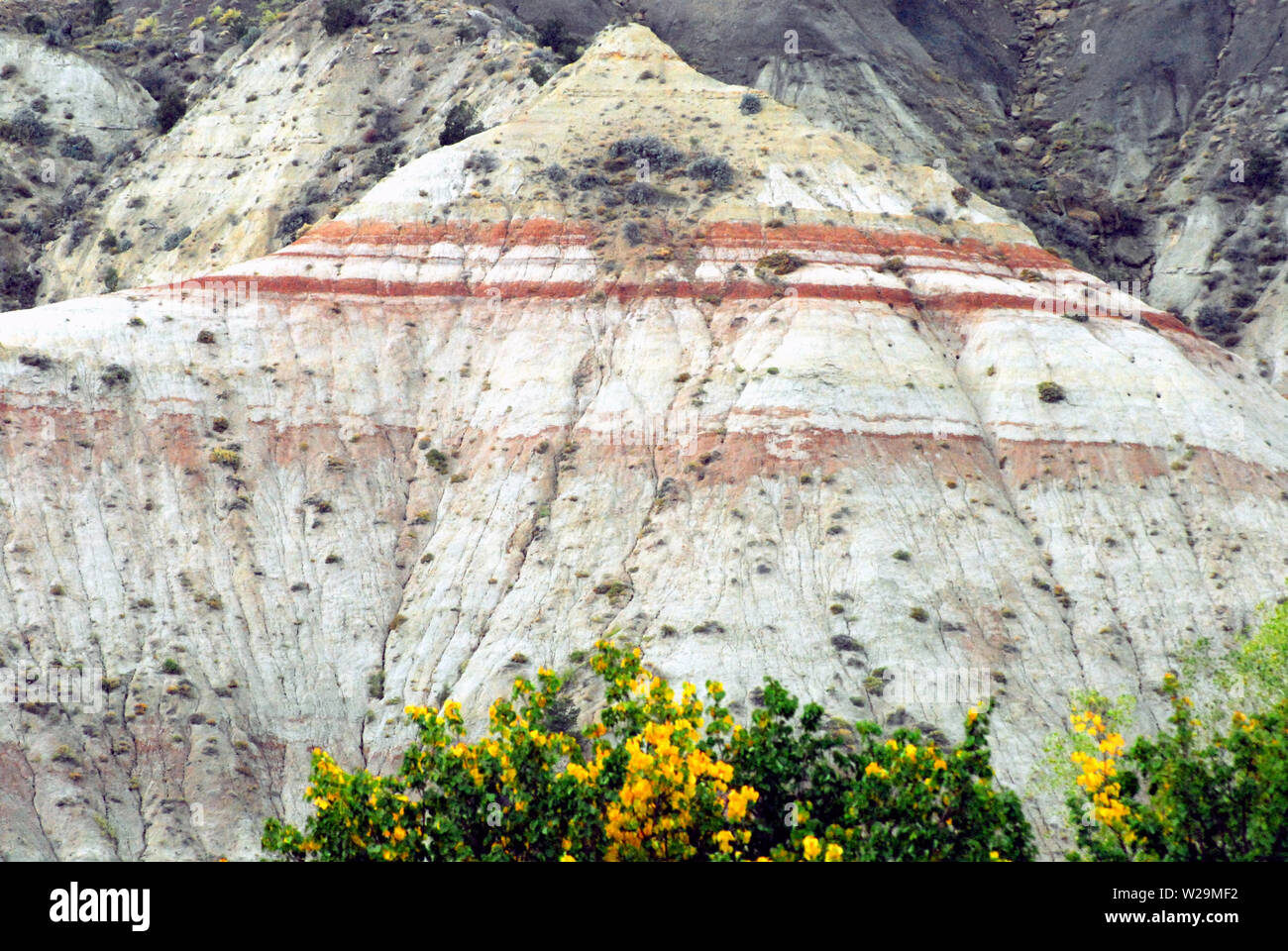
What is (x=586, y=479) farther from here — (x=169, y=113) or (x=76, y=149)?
(x=76, y=149)

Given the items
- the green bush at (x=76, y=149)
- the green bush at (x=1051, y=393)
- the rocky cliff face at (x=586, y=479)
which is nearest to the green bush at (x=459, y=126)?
the rocky cliff face at (x=586, y=479)

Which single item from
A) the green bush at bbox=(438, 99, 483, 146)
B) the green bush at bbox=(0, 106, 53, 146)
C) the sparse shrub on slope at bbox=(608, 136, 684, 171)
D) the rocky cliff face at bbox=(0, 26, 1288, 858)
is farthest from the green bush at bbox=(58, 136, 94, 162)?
the sparse shrub on slope at bbox=(608, 136, 684, 171)

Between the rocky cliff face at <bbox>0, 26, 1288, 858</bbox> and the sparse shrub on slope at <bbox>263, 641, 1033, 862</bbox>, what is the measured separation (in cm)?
1593

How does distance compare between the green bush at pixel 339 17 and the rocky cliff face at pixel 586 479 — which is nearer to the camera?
the rocky cliff face at pixel 586 479

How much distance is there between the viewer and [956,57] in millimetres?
98188

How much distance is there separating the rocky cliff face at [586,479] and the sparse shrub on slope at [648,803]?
1593 centimetres

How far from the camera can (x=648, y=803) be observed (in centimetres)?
2414

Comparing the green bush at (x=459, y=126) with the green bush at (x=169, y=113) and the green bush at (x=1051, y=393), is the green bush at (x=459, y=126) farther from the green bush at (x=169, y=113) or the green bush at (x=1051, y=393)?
the green bush at (x=1051, y=393)

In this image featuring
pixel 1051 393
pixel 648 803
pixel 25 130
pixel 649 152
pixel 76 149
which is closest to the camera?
pixel 648 803

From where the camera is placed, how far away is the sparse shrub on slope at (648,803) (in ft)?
80.0

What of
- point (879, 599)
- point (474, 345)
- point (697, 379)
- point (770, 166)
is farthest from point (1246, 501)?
point (474, 345)

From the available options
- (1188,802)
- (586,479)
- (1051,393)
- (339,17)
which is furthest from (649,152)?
(1188,802)

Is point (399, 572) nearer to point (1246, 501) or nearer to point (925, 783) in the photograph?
point (925, 783)

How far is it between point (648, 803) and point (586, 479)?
2841 cm
